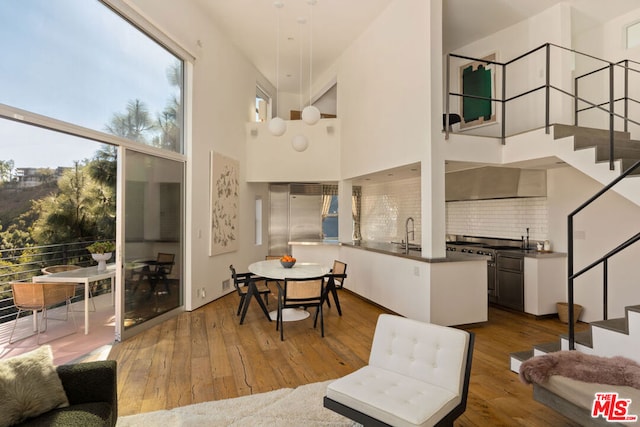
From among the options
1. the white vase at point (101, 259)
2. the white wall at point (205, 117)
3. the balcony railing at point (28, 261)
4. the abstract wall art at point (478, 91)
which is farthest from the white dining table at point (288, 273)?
the abstract wall art at point (478, 91)

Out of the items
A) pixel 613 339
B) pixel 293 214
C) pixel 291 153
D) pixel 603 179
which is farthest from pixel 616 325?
pixel 293 214

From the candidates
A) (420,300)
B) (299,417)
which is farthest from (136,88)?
(420,300)

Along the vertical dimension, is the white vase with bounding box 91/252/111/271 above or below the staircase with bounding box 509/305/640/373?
above

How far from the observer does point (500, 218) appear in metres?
6.20

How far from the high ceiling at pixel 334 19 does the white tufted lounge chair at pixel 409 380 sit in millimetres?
4840

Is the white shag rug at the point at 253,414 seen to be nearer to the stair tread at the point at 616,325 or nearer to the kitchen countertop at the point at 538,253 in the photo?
the stair tread at the point at 616,325

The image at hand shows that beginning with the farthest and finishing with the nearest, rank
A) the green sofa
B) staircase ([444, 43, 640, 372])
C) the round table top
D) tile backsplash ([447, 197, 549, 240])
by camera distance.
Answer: tile backsplash ([447, 197, 549, 240]) < the round table top < staircase ([444, 43, 640, 372]) < the green sofa

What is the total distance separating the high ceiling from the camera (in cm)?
505

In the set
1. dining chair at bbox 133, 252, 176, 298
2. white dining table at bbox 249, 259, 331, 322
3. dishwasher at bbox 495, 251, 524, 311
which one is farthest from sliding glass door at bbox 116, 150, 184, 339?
dishwasher at bbox 495, 251, 524, 311

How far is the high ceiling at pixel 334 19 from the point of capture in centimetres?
505

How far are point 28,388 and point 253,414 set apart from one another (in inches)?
53.0

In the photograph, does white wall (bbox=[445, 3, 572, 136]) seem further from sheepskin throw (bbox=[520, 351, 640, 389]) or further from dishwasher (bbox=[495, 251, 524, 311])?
sheepskin throw (bbox=[520, 351, 640, 389])

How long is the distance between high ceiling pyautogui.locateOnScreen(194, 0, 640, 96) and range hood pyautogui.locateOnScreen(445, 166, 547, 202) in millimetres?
2283

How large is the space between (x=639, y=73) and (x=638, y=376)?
461 cm
